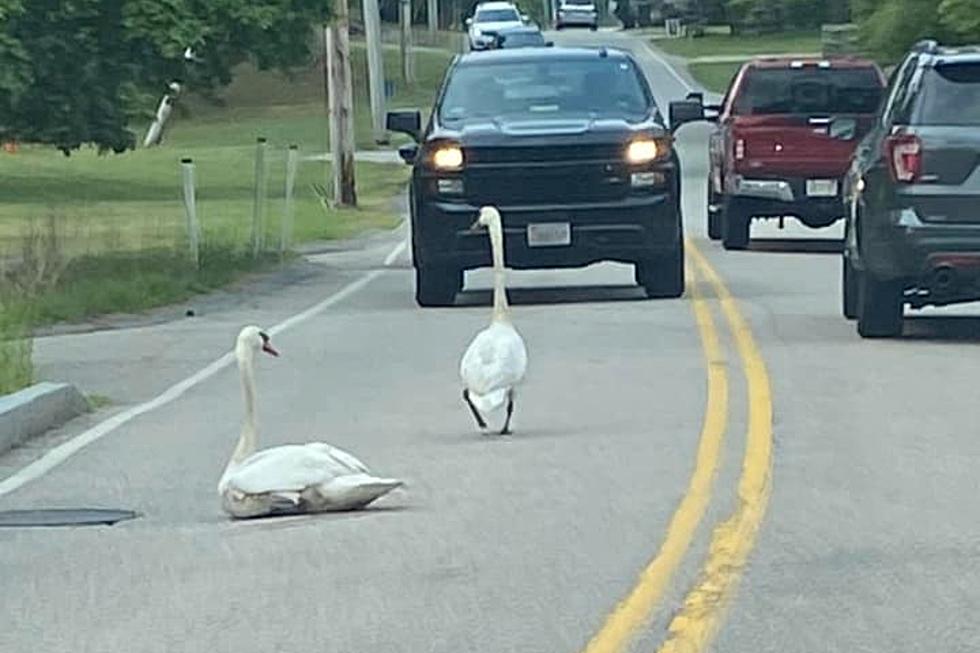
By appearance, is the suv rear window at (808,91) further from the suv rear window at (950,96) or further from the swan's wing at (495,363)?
the swan's wing at (495,363)

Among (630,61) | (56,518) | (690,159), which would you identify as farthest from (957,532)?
(690,159)

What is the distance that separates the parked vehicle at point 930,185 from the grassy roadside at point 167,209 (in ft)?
18.2

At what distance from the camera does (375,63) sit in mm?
56094

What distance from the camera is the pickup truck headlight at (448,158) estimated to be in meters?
20.3

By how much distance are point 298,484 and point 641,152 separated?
1042cm

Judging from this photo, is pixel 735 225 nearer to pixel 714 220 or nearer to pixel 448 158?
pixel 714 220

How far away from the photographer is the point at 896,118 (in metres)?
16.5

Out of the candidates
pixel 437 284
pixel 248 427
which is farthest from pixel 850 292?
pixel 248 427

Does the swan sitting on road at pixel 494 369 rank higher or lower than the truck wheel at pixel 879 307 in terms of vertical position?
higher

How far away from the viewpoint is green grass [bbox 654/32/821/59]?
87438 millimetres

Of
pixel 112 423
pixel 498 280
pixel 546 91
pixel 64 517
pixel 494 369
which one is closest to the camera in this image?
pixel 64 517

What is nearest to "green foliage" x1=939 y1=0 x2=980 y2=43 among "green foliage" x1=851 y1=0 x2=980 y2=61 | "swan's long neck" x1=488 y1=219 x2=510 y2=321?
"green foliage" x1=851 y1=0 x2=980 y2=61

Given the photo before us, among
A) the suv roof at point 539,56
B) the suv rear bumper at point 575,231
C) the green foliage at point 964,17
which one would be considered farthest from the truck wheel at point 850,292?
the green foliage at point 964,17

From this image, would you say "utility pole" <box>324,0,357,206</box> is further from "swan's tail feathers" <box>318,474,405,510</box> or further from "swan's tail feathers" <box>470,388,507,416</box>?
"swan's tail feathers" <box>318,474,405,510</box>
